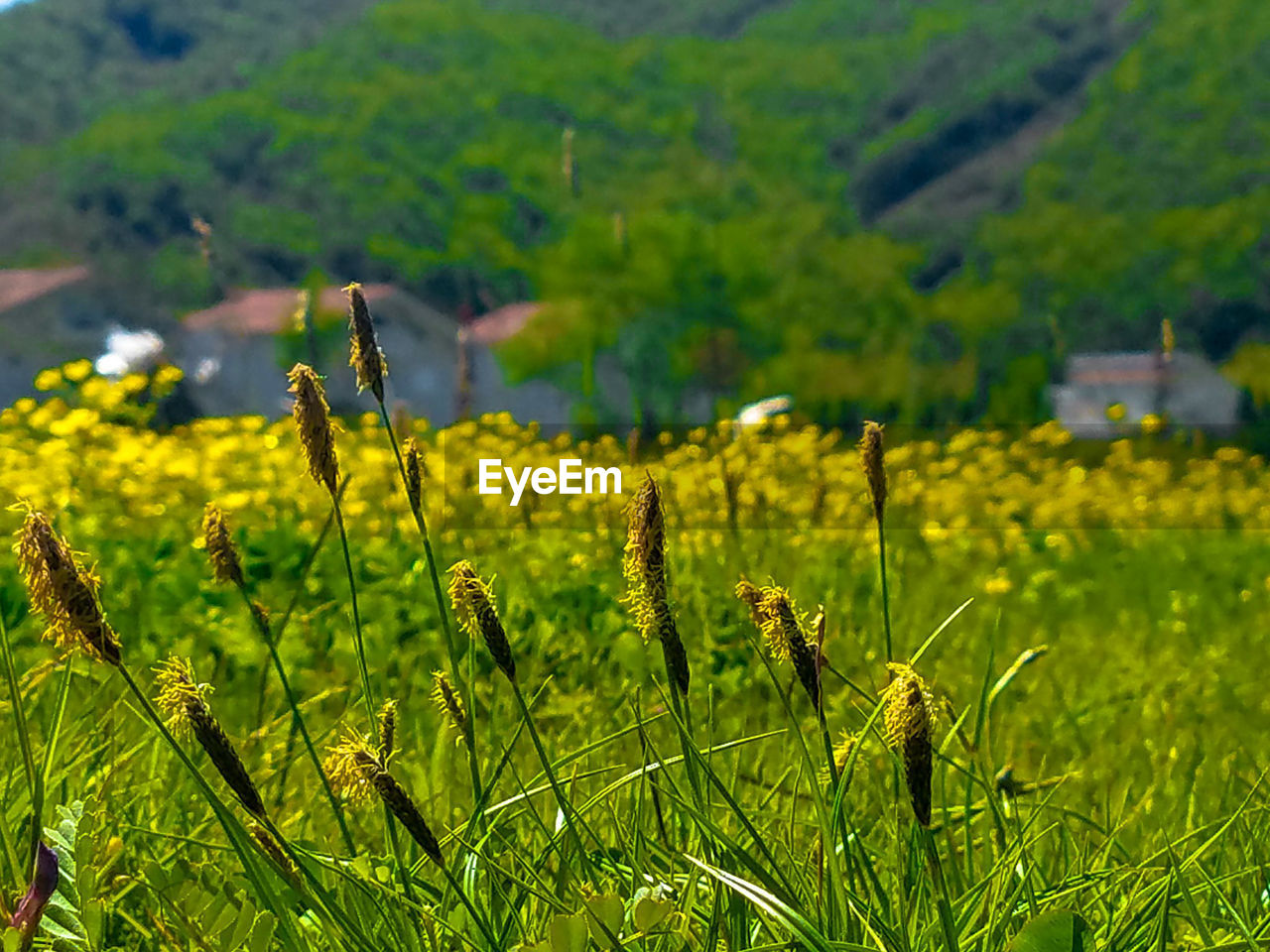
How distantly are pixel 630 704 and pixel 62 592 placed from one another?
826 millimetres

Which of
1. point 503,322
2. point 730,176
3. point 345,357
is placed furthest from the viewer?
point 730,176

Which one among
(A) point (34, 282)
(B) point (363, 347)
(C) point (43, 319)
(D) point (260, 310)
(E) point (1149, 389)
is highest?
(A) point (34, 282)

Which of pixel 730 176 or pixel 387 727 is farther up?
pixel 730 176

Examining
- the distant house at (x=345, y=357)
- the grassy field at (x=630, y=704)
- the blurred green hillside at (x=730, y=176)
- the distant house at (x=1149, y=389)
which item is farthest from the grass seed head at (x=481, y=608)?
the blurred green hillside at (x=730, y=176)

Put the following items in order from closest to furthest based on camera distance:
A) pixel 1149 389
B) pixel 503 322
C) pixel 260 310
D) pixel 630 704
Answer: pixel 630 704 → pixel 260 310 → pixel 1149 389 → pixel 503 322

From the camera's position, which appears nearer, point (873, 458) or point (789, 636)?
point (789, 636)

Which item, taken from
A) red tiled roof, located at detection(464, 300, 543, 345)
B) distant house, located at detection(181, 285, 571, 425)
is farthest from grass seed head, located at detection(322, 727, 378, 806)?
red tiled roof, located at detection(464, 300, 543, 345)

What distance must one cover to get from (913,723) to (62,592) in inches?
20.5

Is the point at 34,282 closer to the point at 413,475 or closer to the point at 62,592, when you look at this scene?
the point at 413,475

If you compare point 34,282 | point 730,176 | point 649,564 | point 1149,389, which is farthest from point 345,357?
point 730,176

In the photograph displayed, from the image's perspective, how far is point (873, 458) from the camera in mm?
937

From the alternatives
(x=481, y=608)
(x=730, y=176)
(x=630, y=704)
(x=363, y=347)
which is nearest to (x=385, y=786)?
(x=481, y=608)

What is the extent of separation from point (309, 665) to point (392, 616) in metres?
0.33

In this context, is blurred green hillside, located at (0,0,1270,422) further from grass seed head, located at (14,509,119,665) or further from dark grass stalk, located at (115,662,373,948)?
grass seed head, located at (14,509,119,665)
